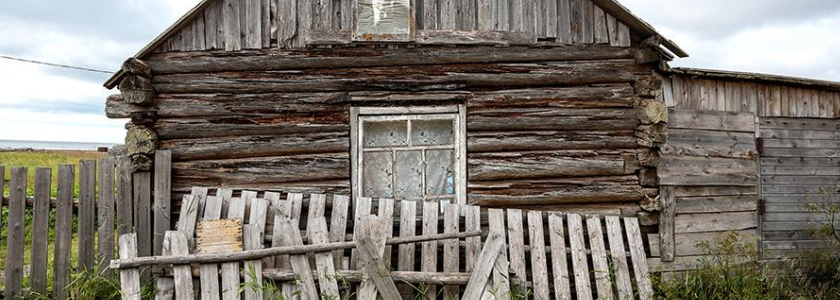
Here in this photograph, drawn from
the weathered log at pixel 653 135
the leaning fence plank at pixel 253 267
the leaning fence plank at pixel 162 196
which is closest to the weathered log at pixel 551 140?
the weathered log at pixel 653 135

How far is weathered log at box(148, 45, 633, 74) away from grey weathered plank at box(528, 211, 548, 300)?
1.80m

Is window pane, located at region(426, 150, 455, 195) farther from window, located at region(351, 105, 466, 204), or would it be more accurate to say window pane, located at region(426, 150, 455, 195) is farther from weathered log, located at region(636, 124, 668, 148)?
weathered log, located at region(636, 124, 668, 148)

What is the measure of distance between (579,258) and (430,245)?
1.57 metres

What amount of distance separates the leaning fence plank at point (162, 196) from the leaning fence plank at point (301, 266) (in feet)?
4.83

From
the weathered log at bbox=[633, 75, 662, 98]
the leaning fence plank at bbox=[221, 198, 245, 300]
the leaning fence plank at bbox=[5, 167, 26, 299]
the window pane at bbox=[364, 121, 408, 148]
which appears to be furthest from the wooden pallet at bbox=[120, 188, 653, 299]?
the weathered log at bbox=[633, 75, 662, 98]

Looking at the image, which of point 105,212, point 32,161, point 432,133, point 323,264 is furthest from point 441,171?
point 32,161

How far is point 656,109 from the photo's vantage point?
5.65m

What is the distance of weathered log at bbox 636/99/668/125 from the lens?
5637 mm

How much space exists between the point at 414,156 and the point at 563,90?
1827mm

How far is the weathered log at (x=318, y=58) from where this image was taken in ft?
18.3

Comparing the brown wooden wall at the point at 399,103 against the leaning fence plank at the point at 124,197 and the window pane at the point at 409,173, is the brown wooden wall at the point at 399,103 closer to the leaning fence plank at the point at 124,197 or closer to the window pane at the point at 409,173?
the leaning fence plank at the point at 124,197

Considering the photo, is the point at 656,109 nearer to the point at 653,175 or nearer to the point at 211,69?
the point at 653,175

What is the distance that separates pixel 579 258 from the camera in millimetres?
5312

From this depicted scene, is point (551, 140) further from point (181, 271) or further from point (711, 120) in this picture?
point (181, 271)
